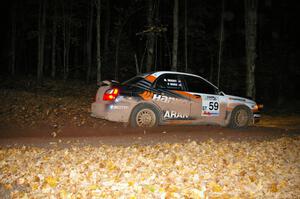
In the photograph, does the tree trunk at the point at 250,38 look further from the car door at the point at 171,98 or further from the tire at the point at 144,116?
the tire at the point at 144,116

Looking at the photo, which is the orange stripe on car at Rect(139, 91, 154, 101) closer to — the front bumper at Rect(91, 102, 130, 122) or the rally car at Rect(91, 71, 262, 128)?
→ the rally car at Rect(91, 71, 262, 128)

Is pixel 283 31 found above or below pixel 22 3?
below

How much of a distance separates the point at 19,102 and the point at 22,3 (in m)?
28.3

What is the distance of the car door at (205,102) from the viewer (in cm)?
1042

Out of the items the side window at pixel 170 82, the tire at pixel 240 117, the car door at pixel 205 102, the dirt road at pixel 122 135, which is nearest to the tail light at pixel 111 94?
the dirt road at pixel 122 135

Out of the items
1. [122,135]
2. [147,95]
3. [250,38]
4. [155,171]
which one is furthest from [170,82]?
[250,38]

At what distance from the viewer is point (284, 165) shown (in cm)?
590

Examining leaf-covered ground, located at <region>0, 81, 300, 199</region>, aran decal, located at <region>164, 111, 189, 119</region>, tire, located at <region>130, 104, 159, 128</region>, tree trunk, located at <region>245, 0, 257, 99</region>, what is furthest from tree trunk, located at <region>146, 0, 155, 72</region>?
leaf-covered ground, located at <region>0, 81, 300, 199</region>

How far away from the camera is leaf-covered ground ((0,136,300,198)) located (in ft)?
14.9

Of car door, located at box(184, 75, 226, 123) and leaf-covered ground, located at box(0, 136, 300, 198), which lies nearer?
leaf-covered ground, located at box(0, 136, 300, 198)

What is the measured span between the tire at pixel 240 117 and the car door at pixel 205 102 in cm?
36

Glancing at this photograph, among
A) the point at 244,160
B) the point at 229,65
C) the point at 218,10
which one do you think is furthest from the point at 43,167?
the point at 218,10

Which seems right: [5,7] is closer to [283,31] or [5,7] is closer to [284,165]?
[283,31]

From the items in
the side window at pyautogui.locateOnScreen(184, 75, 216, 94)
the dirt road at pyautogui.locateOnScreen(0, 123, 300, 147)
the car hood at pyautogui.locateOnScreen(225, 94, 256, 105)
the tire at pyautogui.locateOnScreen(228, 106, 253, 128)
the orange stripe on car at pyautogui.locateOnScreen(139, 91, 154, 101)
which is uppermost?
the side window at pyautogui.locateOnScreen(184, 75, 216, 94)
